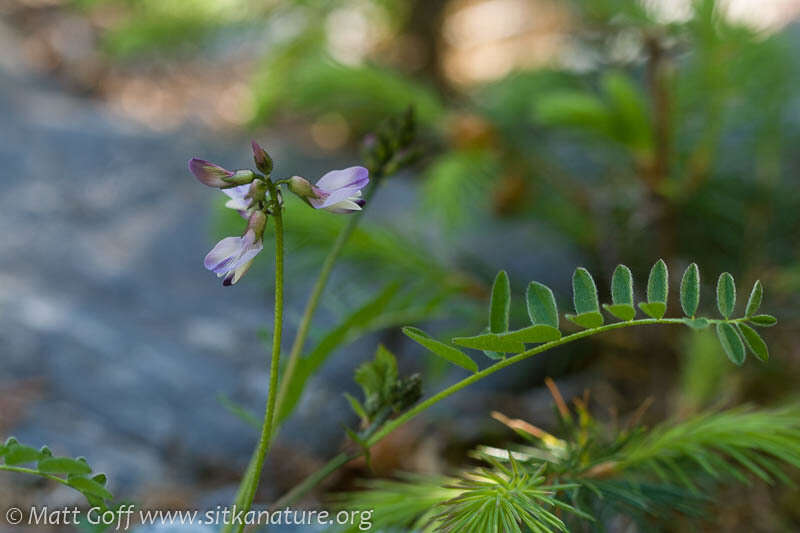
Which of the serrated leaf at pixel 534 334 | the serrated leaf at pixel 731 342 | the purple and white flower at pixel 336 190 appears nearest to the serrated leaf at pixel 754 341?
the serrated leaf at pixel 731 342

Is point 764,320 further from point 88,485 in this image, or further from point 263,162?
point 88,485

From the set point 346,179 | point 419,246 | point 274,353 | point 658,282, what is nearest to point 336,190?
point 346,179

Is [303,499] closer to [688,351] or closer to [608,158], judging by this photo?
[688,351]

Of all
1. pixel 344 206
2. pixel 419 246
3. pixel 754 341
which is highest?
pixel 419 246

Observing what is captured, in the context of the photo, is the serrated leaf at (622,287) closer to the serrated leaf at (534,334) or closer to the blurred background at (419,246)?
the serrated leaf at (534,334)

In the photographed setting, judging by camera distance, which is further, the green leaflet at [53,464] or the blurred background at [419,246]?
the blurred background at [419,246]
